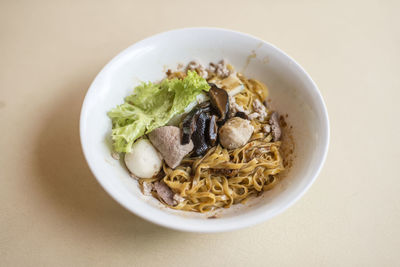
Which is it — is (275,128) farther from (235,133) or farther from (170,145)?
(170,145)

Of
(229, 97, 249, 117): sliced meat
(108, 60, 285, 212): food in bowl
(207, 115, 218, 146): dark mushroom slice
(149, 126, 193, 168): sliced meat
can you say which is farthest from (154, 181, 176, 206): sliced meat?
(229, 97, 249, 117): sliced meat

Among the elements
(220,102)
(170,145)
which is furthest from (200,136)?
(220,102)

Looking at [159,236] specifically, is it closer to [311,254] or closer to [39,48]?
[311,254]

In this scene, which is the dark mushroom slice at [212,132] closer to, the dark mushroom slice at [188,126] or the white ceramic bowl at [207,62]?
the dark mushroom slice at [188,126]

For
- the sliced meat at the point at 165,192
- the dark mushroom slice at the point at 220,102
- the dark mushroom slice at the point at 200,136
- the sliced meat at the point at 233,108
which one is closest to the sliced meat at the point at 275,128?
the sliced meat at the point at 233,108

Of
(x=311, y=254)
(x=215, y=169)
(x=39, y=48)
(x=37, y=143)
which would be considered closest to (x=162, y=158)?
(x=215, y=169)

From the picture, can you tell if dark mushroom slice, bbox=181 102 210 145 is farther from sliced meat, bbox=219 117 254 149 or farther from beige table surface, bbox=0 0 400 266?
beige table surface, bbox=0 0 400 266
